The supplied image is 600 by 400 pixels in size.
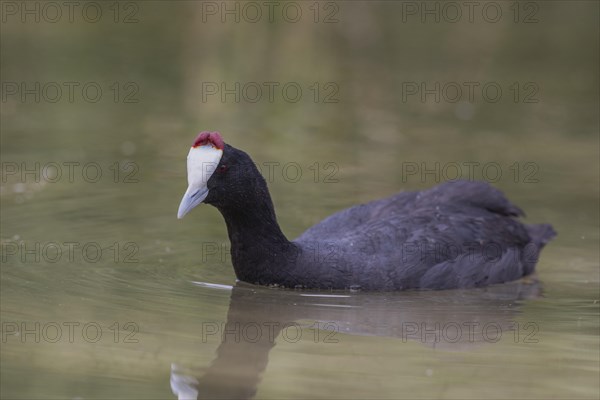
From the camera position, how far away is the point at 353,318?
8570 mm

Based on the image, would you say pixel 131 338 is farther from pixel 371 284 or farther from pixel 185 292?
pixel 371 284

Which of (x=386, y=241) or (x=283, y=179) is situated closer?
(x=386, y=241)

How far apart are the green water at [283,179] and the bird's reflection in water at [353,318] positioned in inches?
1.0

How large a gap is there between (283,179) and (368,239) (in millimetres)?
3012

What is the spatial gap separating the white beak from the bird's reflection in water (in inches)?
35.7

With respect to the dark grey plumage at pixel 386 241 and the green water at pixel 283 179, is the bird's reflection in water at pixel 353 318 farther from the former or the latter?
the dark grey plumage at pixel 386 241

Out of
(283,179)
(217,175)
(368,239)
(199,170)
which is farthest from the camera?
(283,179)

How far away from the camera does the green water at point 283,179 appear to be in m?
7.47

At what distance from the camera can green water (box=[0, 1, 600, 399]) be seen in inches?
294

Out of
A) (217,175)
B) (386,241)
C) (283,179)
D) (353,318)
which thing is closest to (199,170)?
(217,175)

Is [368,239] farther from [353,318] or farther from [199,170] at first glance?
[199,170]

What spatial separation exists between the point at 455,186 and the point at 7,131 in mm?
6033

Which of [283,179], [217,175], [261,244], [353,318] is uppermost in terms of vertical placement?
[217,175]

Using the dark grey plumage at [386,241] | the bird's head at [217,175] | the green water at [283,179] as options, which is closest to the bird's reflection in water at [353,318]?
the green water at [283,179]
